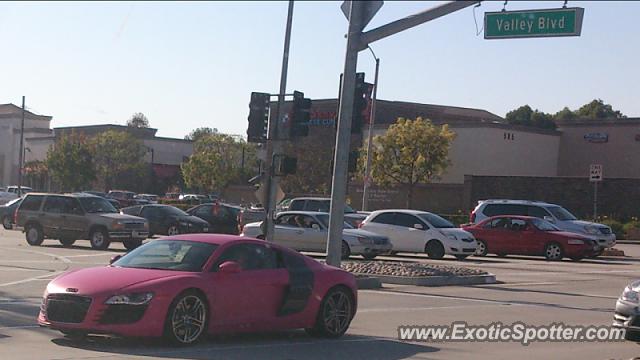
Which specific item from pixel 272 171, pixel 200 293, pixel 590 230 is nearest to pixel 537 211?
pixel 590 230

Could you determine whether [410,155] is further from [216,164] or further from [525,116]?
[525,116]

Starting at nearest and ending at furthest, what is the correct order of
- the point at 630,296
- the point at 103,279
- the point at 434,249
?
the point at 103,279 → the point at 630,296 → the point at 434,249

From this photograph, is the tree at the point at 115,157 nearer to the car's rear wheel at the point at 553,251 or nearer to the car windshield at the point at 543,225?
the car windshield at the point at 543,225

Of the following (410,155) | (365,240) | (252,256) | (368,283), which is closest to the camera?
(252,256)

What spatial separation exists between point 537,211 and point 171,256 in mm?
25552

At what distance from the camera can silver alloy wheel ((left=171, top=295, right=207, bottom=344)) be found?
1114cm

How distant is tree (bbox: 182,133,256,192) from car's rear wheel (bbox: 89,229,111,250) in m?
46.6

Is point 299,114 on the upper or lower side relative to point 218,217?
upper

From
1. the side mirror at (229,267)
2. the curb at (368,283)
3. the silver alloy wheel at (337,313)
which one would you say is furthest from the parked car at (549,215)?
the side mirror at (229,267)

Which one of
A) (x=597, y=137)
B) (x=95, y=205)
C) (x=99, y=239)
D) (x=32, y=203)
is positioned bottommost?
(x=99, y=239)

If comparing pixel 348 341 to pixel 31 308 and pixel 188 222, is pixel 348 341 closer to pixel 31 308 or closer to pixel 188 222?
pixel 31 308

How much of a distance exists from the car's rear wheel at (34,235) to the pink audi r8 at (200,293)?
820 inches

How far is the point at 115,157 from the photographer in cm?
8175

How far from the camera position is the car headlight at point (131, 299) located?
427 inches
